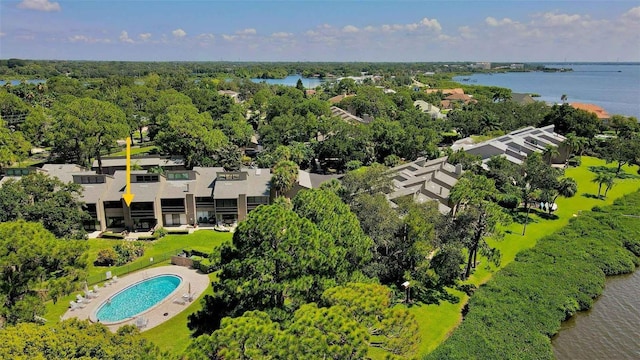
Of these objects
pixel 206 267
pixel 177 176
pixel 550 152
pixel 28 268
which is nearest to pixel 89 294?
pixel 206 267

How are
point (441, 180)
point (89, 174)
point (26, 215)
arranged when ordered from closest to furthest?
point (26, 215) → point (89, 174) → point (441, 180)

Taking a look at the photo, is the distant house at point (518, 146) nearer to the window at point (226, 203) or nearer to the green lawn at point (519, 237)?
the green lawn at point (519, 237)

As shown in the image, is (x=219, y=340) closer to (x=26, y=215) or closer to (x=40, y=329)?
(x=40, y=329)

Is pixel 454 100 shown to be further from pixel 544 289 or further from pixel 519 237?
pixel 544 289

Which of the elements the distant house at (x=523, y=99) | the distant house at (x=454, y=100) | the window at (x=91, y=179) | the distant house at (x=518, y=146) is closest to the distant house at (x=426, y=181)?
the distant house at (x=518, y=146)

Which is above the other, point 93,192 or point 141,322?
point 93,192

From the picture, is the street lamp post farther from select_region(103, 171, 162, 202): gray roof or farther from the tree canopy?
select_region(103, 171, 162, 202): gray roof

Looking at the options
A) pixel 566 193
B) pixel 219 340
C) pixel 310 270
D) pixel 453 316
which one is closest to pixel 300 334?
pixel 219 340
